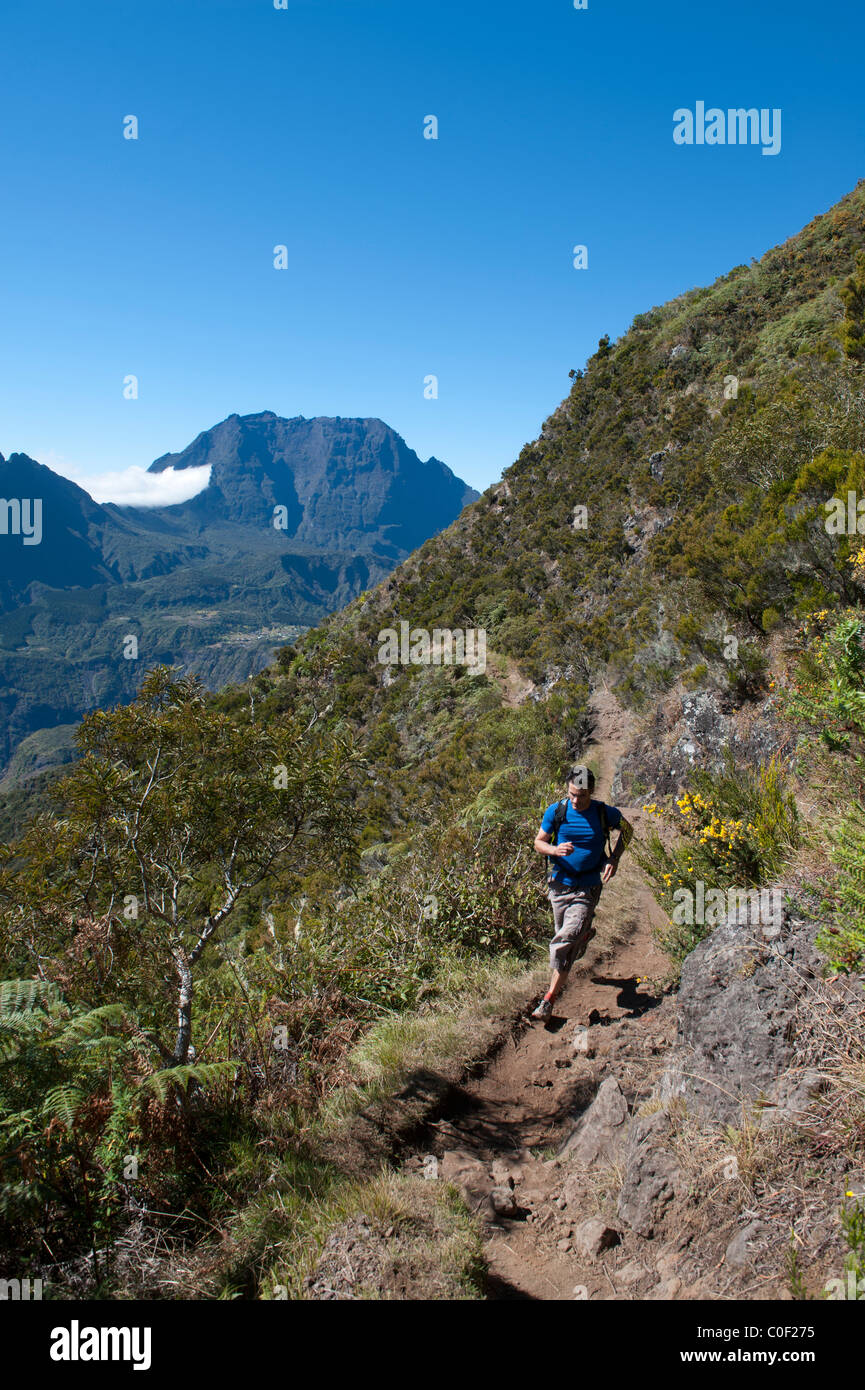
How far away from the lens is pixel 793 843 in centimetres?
333

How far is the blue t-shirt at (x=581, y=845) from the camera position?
4199mm

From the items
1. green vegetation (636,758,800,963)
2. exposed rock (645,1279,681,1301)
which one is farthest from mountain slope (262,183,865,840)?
exposed rock (645,1279,681,1301)

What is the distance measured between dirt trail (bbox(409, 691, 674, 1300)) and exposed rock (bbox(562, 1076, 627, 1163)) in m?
0.10

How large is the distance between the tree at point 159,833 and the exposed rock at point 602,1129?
2016 mm

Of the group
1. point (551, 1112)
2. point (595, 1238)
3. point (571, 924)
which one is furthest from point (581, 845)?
point (595, 1238)

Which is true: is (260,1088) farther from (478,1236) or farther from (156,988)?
(478,1236)

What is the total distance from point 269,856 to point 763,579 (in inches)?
257

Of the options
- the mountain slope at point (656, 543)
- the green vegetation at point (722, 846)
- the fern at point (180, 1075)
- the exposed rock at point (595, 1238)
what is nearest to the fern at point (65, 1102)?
the fern at point (180, 1075)

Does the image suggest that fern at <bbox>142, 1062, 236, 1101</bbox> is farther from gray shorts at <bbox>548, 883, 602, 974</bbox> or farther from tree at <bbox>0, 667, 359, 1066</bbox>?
gray shorts at <bbox>548, 883, 602, 974</bbox>

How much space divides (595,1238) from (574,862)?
2074mm

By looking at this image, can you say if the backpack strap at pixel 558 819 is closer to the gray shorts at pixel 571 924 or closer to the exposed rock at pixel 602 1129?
the gray shorts at pixel 571 924
